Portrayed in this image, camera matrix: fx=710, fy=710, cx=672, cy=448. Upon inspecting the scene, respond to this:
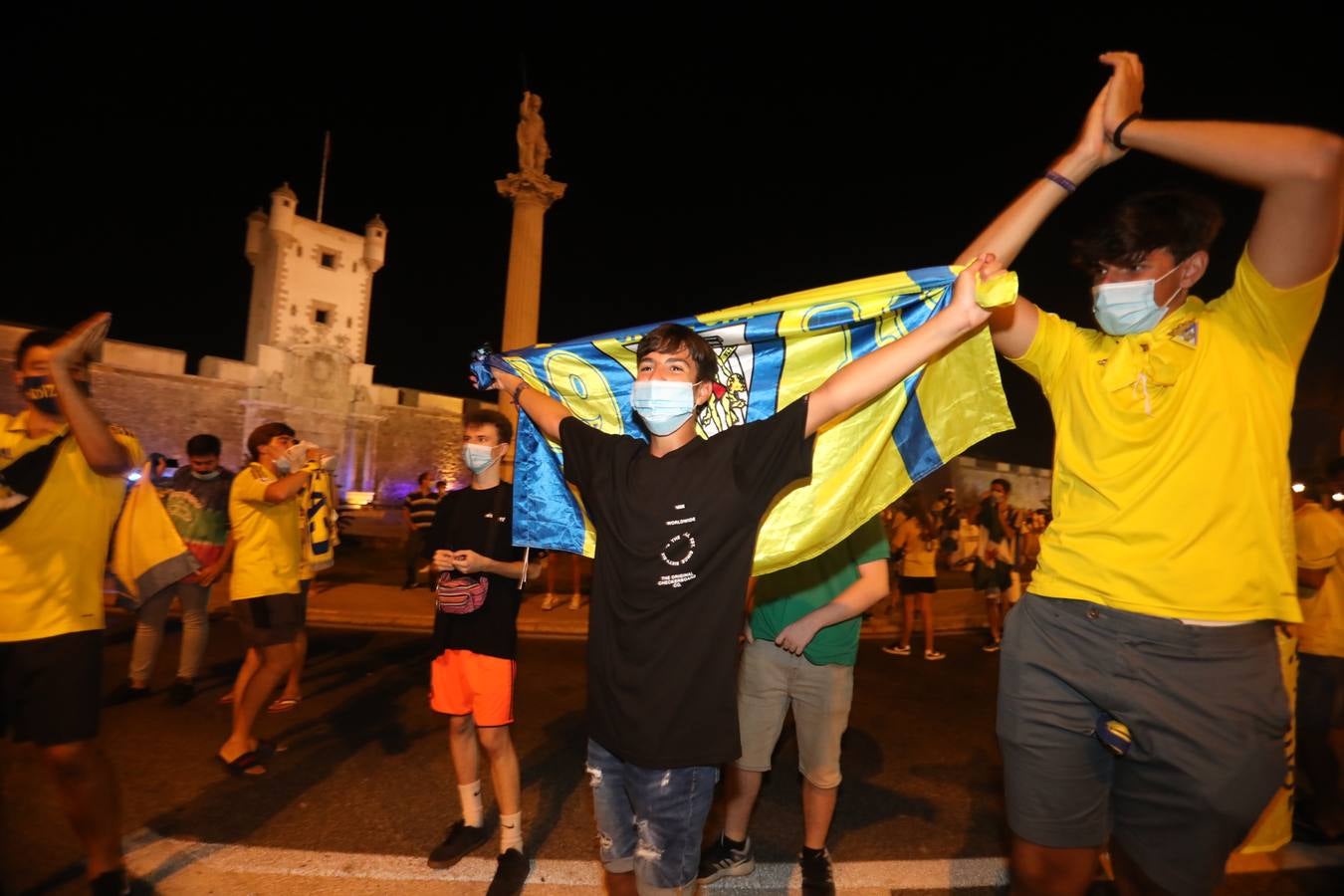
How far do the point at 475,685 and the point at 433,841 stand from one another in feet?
3.19

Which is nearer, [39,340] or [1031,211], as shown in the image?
[1031,211]

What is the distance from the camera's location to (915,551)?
8.78 metres

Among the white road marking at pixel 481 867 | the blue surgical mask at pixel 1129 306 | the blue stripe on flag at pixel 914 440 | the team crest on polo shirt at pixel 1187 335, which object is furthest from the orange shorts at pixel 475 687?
the team crest on polo shirt at pixel 1187 335

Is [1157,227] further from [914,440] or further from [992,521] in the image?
[992,521]

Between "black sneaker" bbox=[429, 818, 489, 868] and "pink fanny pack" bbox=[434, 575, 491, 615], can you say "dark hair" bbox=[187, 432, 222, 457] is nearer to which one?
"pink fanny pack" bbox=[434, 575, 491, 615]

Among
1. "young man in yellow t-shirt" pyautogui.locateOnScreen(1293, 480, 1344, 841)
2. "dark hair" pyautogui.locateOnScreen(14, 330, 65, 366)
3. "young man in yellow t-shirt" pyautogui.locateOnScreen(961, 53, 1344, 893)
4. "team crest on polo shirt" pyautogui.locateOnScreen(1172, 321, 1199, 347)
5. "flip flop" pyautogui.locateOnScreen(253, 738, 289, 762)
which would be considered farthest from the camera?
"flip flop" pyautogui.locateOnScreen(253, 738, 289, 762)

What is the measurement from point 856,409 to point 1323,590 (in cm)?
348

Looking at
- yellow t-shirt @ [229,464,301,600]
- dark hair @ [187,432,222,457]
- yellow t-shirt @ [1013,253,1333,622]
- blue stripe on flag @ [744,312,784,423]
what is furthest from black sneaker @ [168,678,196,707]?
yellow t-shirt @ [1013,253,1333,622]

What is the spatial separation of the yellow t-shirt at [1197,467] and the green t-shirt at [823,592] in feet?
4.27

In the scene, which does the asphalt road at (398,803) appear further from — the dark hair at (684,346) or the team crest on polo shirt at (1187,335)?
the team crest on polo shirt at (1187,335)

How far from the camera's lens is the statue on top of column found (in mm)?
19328

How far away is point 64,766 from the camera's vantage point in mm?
2816

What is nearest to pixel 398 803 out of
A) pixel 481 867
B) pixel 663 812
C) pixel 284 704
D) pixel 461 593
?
pixel 481 867

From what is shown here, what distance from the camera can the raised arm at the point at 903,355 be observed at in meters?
1.99
